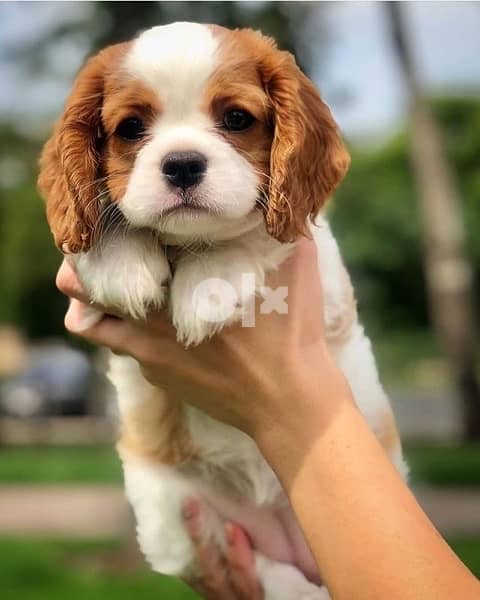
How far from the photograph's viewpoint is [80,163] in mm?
1181

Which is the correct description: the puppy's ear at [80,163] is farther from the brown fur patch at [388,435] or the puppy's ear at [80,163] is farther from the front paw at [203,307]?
the brown fur patch at [388,435]

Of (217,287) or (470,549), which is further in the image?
(470,549)

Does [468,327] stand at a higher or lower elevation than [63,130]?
lower

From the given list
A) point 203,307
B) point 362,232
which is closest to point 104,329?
point 203,307

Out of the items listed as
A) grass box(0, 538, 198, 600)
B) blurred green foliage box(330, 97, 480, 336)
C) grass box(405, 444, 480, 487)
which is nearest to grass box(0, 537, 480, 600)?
grass box(0, 538, 198, 600)

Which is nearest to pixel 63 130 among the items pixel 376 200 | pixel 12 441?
pixel 376 200

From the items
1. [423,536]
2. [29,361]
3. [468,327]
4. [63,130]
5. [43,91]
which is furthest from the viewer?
[29,361]

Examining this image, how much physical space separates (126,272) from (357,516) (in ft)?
1.50

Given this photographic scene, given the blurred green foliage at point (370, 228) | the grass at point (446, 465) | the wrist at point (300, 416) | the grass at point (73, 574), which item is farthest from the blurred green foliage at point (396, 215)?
the grass at point (73, 574)

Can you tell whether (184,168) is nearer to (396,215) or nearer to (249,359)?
(249,359)

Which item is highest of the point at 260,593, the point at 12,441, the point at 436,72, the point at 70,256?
the point at 436,72

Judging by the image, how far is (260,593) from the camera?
144 centimetres

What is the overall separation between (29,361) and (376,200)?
1066 millimetres

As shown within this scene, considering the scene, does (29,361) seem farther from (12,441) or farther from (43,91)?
(43,91)
